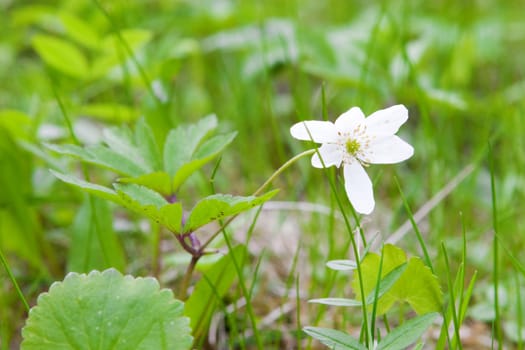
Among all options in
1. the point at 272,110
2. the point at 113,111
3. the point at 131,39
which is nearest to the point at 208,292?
the point at 272,110

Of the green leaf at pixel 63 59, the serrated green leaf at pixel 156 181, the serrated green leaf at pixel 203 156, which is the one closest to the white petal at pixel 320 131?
the serrated green leaf at pixel 203 156

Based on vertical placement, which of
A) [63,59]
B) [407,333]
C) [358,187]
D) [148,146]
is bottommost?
[407,333]

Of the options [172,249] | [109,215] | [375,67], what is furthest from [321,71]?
[109,215]

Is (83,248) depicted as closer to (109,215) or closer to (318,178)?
(109,215)

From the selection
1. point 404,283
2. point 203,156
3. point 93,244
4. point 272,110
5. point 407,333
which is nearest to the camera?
point 407,333

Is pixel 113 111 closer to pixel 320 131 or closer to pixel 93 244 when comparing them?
pixel 93 244

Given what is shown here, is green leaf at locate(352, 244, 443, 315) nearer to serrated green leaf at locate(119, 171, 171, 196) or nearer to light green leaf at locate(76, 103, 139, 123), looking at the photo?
serrated green leaf at locate(119, 171, 171, 196)

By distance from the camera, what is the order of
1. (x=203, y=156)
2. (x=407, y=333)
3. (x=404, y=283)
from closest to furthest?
(x=407, y=333) → (x=404, y=283) → (x=203, y=156)
